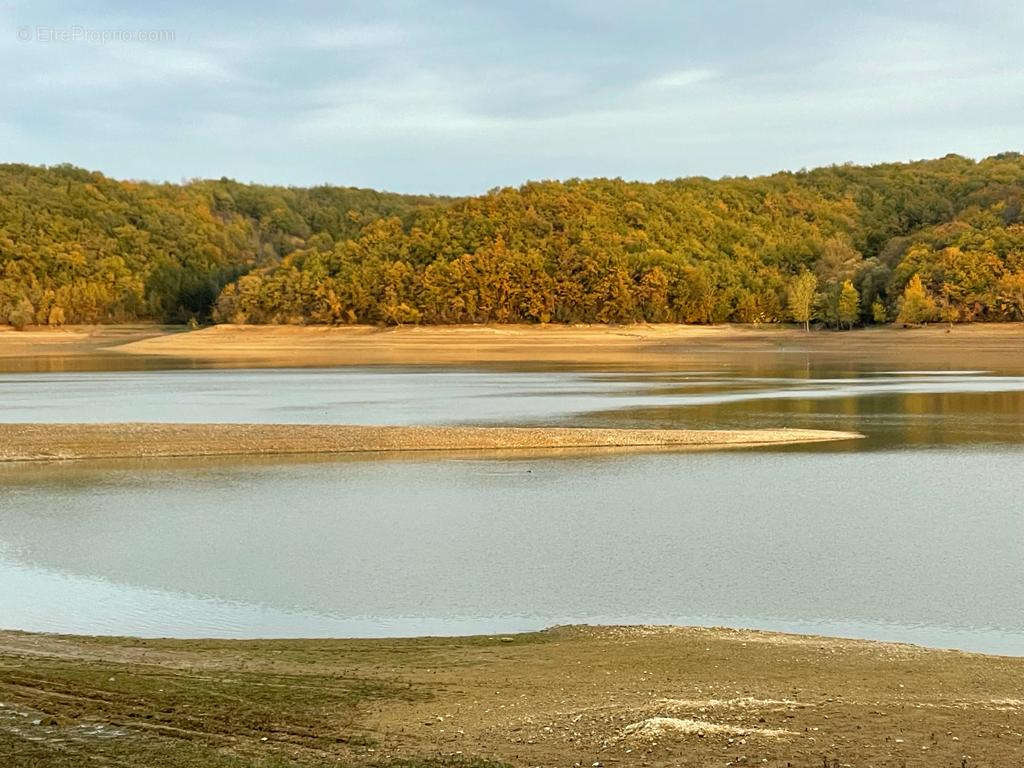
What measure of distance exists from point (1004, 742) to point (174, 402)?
34.0m

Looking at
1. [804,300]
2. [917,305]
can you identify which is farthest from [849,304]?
[917,305]

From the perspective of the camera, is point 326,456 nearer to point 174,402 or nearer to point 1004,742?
point 174,402

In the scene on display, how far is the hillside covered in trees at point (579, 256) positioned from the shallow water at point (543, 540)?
68256 mm

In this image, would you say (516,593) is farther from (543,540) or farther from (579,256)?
(579,256)

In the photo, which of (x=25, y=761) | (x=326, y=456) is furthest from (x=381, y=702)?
(x=326, y=456)

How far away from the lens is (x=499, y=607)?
1192 cm

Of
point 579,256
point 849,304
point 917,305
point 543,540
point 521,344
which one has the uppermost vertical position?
point 579,256

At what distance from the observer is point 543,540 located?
15.7 metres

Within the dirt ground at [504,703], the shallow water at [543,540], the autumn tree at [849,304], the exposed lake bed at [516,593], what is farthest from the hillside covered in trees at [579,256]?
the dirt ground at [504,703]

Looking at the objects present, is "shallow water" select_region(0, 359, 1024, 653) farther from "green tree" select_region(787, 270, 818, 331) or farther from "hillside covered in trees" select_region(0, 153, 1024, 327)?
"hillside covered in trees" select_region(0, 153, 1024, 327)

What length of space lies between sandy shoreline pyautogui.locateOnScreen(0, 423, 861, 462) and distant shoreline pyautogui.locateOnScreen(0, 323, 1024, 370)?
112ft

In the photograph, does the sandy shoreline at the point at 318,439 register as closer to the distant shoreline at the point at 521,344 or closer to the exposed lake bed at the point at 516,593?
the exposed lake bed at the point at 516,593

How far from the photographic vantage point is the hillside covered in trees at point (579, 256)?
9650 cm

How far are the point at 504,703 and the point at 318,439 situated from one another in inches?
763
